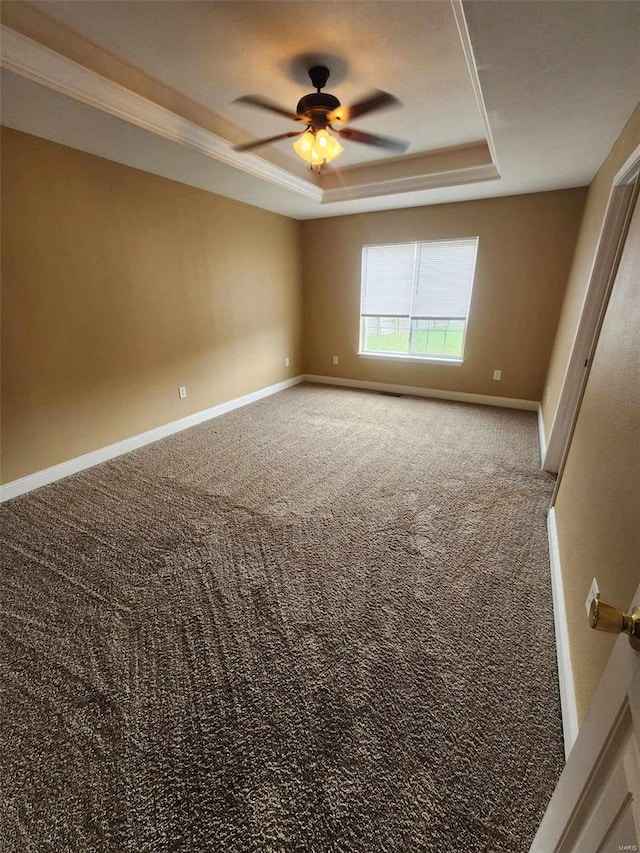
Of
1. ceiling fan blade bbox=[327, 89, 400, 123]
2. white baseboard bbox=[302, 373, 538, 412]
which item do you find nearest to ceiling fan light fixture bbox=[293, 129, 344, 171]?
ceiling fan blade bbox=[327, 89, 400, 123]

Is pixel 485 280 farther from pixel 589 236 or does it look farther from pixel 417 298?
pixel 589 236

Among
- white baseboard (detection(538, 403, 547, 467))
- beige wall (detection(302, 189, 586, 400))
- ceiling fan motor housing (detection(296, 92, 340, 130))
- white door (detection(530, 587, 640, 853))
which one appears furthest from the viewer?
beige wall (detection(302, 189, 586, 400))

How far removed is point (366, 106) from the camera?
2289 millimetres

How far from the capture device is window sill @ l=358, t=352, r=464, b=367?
4678mm

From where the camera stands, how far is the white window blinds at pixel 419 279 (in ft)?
14.3

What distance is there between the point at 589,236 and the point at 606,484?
2.56m

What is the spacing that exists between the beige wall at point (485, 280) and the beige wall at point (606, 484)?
6.48 feet

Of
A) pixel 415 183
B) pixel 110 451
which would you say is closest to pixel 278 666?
pixel 110 451

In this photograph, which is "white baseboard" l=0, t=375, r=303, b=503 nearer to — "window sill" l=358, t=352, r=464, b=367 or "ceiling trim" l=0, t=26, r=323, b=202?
"window sill" l=358, t=352, r=464, b=367

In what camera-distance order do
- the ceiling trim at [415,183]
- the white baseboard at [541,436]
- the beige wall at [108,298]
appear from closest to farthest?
the beige wall at [108,298]
the white baseboard at [541,436]
the ceiling trim at [415,183]

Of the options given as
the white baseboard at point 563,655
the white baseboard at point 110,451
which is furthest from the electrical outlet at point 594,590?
the white baseboard at point 110,451

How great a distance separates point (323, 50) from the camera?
1.96 meters

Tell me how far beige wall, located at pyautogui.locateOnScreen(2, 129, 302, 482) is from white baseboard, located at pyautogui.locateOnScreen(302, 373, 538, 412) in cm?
154

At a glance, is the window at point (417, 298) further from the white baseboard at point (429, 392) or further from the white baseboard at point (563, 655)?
the white baseboard at point (563, 655)
